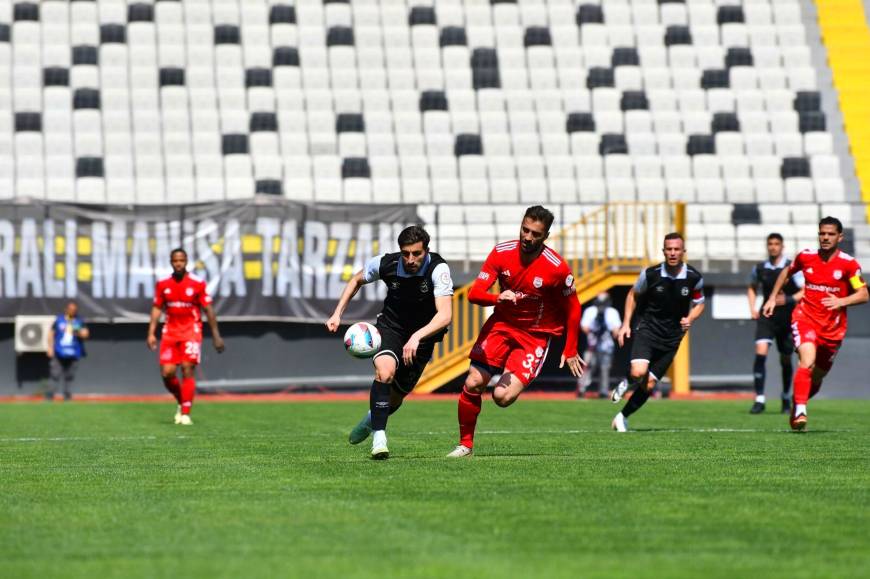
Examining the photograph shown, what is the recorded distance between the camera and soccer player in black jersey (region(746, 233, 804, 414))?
20531mm

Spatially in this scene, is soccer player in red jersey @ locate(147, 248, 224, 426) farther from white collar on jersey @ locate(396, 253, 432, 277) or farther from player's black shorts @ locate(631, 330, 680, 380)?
white collar on jersey @ locate(396, 253, 432, 277)

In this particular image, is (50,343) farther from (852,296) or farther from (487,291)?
(487,291)

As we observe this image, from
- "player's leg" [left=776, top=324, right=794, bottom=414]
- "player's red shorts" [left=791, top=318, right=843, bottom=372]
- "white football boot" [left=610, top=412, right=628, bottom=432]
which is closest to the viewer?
"player's red shorts" [left=791, top=318, right=843, bottom=372]

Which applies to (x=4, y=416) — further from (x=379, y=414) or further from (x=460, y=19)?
(x=460, y=19)

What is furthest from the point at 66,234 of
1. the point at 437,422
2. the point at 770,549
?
the point at 770,549

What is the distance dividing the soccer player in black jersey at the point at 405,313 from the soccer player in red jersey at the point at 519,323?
359 mm

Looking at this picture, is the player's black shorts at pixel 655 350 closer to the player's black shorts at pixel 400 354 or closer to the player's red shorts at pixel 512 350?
the player's red shorts at pixel 512 350

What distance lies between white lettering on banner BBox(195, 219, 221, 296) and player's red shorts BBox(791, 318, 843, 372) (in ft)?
48.7

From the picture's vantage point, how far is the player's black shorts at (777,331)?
2152 centimetres

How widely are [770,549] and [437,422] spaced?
1129 cm

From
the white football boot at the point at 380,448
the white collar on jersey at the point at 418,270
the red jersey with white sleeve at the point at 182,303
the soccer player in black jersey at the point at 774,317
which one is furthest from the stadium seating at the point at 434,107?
the white football boot at the point at 380,448

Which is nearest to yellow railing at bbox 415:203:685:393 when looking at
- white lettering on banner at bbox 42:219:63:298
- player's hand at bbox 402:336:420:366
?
white lettering on banner at bbox 42:219:63:298

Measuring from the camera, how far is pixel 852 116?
35719mm

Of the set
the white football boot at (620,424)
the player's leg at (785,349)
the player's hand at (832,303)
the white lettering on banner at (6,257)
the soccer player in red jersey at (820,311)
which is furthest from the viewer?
the white lettering on banner at (6,257)
